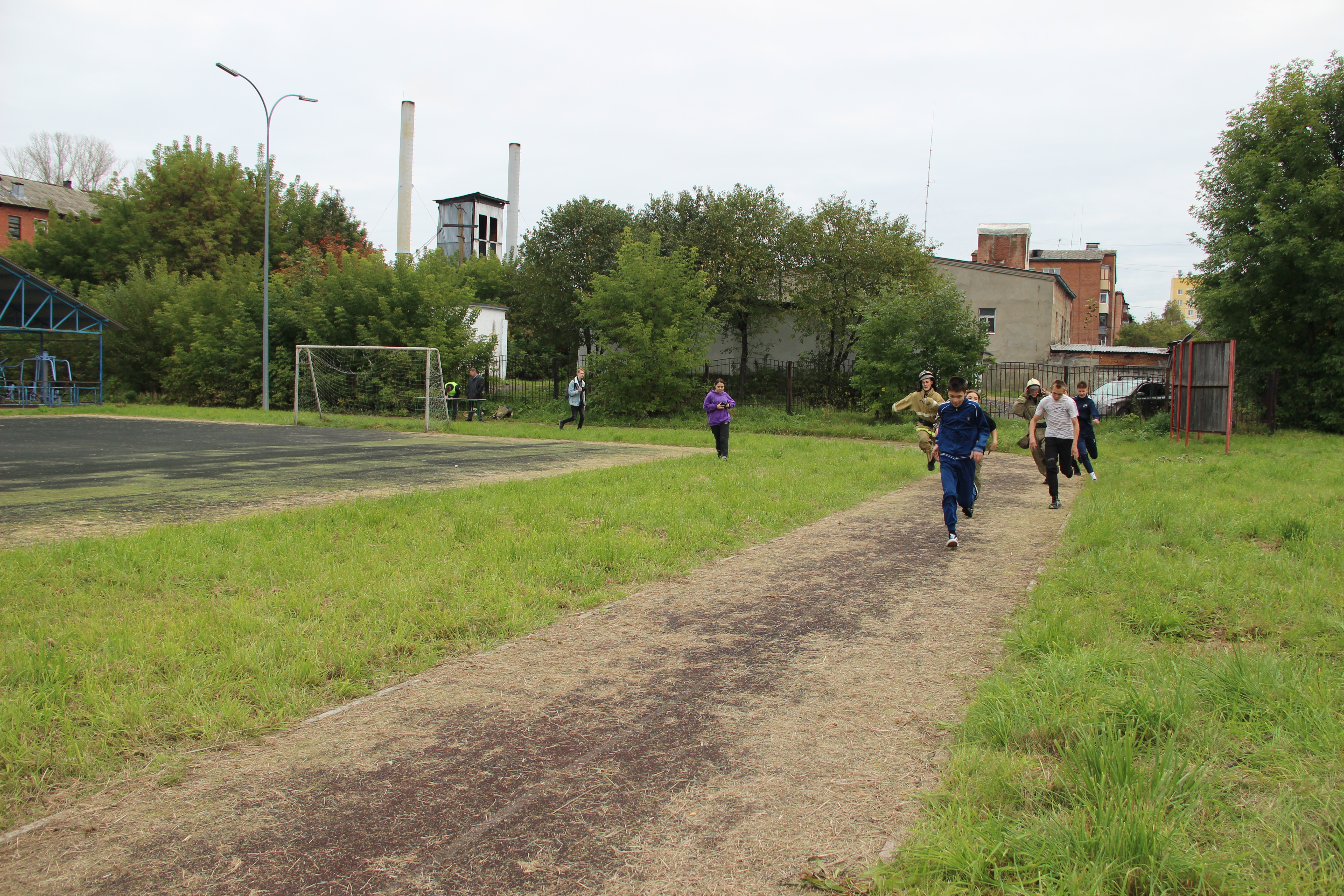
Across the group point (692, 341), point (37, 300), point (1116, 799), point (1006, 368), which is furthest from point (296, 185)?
point (1116, 799)

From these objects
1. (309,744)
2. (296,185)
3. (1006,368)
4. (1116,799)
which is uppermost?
(296,185)

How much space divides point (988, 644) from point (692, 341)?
23.7 meters

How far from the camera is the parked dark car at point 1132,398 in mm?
25312

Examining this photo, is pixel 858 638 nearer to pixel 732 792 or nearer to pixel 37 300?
pixel 732 792

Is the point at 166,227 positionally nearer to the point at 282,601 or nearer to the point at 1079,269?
the point at 282,601

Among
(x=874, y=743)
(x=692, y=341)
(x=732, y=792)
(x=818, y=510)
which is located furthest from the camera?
(x=692, y=341)

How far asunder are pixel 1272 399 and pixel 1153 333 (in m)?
59.6

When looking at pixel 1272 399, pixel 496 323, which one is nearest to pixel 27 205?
pixel 496 323

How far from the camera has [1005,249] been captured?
4888 cm

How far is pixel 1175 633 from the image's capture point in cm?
507

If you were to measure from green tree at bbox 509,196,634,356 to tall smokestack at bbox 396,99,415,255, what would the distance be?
1308cm

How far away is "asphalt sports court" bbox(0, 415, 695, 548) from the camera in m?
8.67

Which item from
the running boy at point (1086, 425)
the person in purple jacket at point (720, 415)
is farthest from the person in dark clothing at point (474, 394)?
the running boy at point (1086, 425)

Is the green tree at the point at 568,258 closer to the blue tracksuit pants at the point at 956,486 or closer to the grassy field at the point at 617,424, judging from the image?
the grassy field at the point at 617,424
